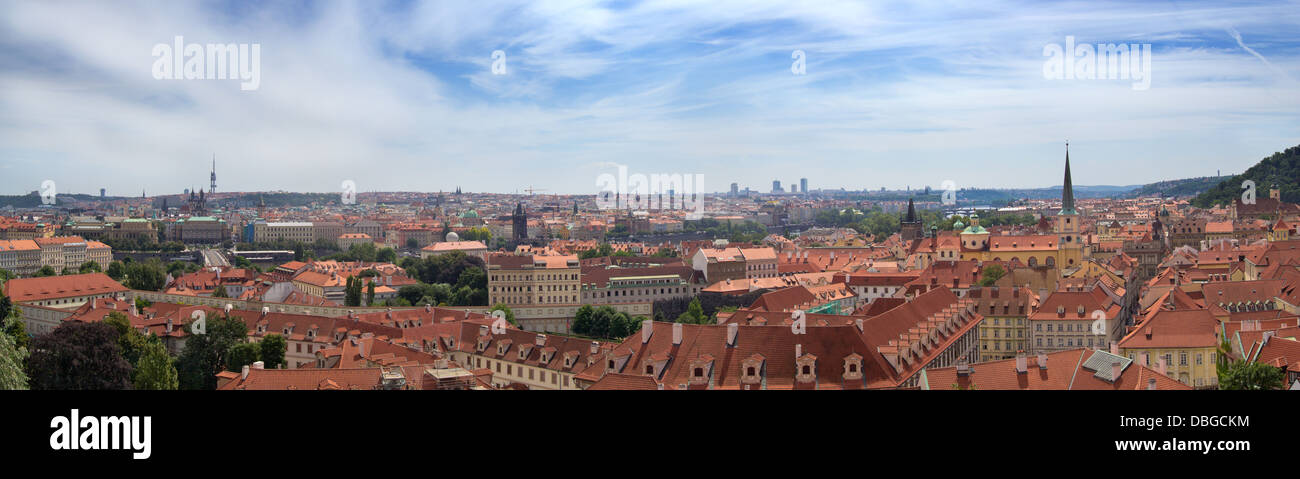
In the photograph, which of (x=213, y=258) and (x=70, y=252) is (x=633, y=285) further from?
(x=70, y=252)

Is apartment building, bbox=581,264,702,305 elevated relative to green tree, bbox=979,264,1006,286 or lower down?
lower down

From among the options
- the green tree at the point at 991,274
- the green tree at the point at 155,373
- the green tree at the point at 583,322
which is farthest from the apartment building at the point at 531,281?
the green tree at the point at 155,373

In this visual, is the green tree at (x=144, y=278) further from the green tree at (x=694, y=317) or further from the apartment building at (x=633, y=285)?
the green tree at (x=694, y=317)

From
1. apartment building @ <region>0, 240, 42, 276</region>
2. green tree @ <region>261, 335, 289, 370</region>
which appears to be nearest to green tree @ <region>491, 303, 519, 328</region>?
green tree @ <region>261, 335, 289, 370</region>

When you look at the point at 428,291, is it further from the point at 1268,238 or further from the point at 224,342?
the point at 1268,238

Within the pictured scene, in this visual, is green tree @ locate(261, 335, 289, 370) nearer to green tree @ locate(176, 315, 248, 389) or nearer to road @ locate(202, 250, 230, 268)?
green tree @ locate(176, 315, 248, 389)

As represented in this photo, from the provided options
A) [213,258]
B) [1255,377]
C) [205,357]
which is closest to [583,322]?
[205,357]

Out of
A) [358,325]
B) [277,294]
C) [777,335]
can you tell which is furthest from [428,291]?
[777,335]
